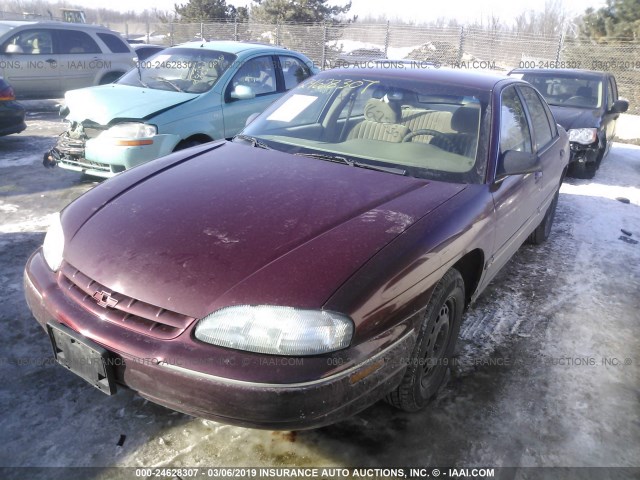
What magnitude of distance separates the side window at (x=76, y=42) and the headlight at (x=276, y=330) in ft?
35.5

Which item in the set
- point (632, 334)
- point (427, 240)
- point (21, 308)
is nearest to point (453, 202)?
point (427, 240)

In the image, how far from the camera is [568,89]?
8297 mm

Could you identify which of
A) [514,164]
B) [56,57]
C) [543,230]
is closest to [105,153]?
[514,164]

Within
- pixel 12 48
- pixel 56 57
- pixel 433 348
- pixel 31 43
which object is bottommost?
pixel 433 348

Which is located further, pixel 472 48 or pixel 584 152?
pixel 472 48

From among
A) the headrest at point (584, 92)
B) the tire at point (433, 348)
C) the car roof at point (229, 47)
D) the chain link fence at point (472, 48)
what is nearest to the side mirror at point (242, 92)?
the car roof at point (229, 47)

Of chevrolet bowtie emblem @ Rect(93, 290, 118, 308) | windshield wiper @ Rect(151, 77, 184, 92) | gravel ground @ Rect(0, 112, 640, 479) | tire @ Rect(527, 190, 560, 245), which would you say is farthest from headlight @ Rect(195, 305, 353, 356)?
windshield wiper @ Rect(151, 77, 184, 92)

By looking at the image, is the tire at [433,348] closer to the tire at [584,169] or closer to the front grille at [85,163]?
the front grille at [85,163]

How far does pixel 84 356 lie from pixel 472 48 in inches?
717

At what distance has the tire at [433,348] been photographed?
2.30 metres

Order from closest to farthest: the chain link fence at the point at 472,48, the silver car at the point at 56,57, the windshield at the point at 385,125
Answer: the windshield at the point at 385,125
the silver car at the point at 56,57
the chain link fence at the point at 472,48

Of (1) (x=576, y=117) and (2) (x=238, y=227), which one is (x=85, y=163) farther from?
(1) (x=576, y=117)

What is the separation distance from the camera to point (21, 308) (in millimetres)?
3246

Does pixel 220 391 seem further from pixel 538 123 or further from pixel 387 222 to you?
pixel 538 123
